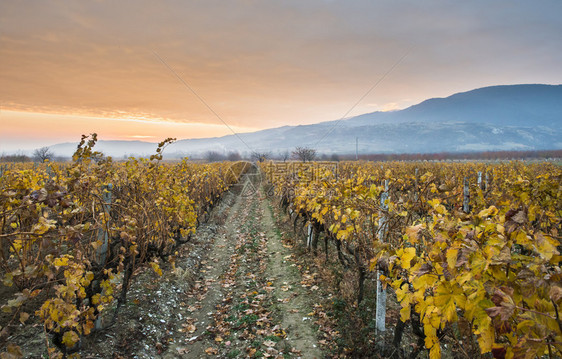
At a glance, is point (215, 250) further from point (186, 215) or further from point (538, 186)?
point (538, 186)

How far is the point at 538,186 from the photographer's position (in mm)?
4430

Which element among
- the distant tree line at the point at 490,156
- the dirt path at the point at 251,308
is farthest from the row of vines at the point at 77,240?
the distant tree line at the point at 490,156

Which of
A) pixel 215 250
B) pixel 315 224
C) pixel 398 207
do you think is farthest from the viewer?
pixel 215 250

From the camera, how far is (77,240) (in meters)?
2.75

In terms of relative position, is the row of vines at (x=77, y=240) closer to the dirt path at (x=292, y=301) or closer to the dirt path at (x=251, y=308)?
the dirt path at (x=251, y=308)

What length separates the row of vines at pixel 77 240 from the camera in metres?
2.81

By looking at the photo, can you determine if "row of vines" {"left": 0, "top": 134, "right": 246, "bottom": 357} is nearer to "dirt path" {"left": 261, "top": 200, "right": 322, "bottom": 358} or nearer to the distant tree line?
"dirt path" {"left": 261, "top": 200, "right": 322, "bottom": 358}

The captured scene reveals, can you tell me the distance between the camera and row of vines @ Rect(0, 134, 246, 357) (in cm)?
281

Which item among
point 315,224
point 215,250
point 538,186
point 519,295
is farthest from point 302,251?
point 519,295

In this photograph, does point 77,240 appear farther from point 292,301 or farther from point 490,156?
point 490,156

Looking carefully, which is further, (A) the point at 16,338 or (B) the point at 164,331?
(B) the point at 164,331

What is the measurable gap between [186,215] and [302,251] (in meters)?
3.83

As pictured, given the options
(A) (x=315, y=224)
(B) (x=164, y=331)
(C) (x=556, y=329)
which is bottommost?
(B) (x=164, y=331)

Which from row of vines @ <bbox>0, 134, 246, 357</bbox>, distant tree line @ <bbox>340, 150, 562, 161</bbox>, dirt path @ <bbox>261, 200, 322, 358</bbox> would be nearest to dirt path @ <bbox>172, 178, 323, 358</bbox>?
dirt path @ <bbox>261, 200, 322, 358</bbox>
